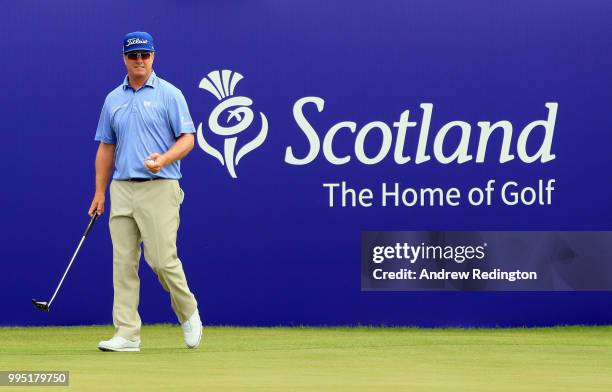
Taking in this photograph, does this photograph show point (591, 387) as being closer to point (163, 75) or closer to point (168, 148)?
point (168, 148)

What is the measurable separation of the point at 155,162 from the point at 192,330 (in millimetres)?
854

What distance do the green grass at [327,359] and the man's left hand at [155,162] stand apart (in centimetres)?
83

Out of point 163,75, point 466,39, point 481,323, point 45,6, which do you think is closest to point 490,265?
point 481,323

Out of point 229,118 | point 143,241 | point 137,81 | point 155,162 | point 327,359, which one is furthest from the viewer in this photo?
point 229,118

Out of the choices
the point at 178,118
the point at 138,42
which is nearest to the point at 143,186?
the point at 178,118

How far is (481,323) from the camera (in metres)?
8.66

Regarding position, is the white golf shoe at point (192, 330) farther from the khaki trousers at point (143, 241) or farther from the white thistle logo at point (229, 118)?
the white thistle logo at point (229, 118)

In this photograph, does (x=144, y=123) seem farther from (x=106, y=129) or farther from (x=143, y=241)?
(x=143, y=241)

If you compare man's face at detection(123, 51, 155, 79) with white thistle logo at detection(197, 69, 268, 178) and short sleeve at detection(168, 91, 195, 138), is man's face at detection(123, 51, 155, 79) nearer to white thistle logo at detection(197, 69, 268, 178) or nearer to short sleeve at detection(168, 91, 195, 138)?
short sleeve at detection(168, 91, 195, 138)

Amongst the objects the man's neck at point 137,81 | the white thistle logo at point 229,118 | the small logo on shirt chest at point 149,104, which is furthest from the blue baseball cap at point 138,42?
the white thistle logo at point 229,118

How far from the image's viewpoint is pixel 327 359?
20.7 ft

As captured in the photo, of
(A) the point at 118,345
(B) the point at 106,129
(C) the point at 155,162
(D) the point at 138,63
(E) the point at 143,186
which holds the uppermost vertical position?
(D) the point at 138,63

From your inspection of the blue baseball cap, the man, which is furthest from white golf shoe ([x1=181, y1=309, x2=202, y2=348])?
the blue baseball cap

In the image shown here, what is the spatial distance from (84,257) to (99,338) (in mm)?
720
